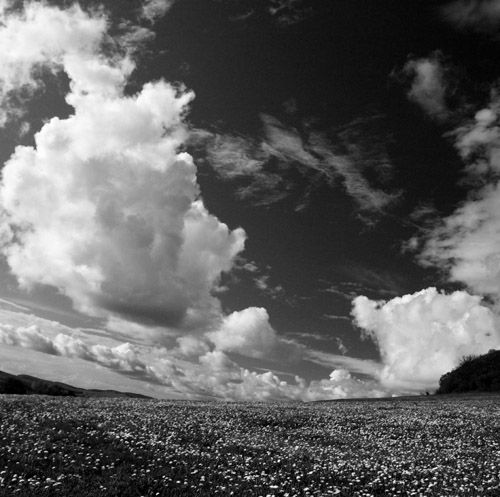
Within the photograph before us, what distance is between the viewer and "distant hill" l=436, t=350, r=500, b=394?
98812mm

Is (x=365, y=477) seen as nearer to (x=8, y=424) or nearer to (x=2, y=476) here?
(x=2, y=476)

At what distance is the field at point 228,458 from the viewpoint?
12.2 meters

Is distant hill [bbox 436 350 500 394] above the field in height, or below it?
above

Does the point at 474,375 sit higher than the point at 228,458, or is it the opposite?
the point at 474,375

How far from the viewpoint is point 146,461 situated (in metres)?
14.7

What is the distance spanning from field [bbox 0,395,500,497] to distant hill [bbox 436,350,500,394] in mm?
85822

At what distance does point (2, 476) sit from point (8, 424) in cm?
846

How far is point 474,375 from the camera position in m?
106

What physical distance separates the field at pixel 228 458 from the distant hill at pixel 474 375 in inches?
3379

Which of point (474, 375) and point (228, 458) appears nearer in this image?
point (228, 458)

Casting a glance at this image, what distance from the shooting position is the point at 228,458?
16125 millimetres

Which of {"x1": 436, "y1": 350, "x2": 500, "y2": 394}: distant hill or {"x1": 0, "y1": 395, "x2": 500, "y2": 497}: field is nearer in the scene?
{"x1": 0, "y1": 395, "x2": 500, "y2": 497}: field

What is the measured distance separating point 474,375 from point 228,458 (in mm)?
110381

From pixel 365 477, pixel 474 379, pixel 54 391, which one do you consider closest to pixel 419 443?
pixel 365 477
